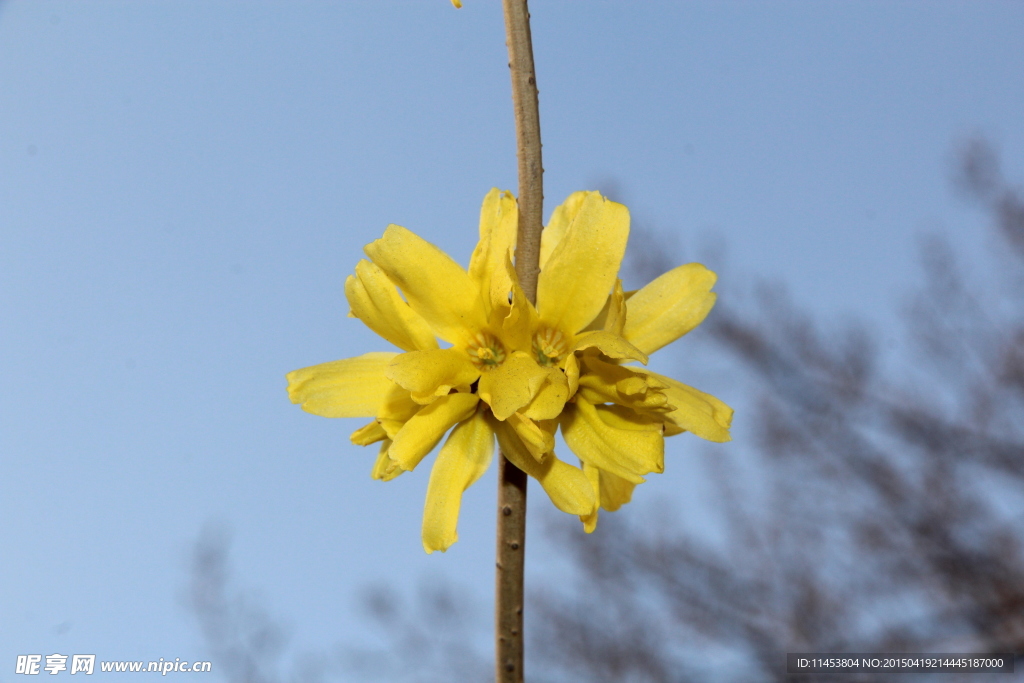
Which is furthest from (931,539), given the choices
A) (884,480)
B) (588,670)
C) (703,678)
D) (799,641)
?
(588,670)

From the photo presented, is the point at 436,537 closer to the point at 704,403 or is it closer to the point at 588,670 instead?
the point at 704,403

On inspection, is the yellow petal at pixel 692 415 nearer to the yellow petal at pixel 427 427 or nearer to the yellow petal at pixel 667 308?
the yellow petal at pixel 667 308

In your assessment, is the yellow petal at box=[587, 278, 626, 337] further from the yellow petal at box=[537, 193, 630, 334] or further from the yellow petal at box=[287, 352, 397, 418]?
the yellow petal at box=[287, 352, 397, 418]

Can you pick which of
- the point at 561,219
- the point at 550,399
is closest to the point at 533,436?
the point at 550,399

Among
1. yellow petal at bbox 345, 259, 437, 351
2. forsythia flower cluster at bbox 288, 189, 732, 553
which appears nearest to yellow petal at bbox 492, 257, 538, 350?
forsythia flower cluster at bbox 288, 189, 732, 553

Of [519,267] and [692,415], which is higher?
[519,267]

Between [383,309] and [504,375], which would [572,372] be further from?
[383,309]

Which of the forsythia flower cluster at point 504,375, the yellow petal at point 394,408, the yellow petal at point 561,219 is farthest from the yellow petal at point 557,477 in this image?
the yellow petal at point 561,219
